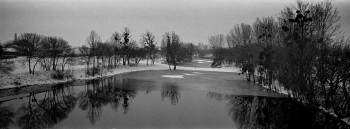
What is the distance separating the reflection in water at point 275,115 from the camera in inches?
597

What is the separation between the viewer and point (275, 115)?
17.4 metres

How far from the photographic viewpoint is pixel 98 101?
2150 centimetres

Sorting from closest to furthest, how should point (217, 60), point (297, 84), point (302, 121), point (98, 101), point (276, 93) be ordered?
point (302, 121)
point (297, 84)
point (98, 101)
point (276, 93)
point (217, 60)

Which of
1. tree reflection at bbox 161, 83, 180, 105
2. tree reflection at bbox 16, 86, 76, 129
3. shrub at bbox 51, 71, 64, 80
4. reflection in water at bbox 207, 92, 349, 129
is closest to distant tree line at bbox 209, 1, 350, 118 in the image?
reflection in water at bbox 207, 92, 349, 129

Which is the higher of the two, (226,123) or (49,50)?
(49,50)

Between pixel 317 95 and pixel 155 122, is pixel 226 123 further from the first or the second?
pixel 317 95

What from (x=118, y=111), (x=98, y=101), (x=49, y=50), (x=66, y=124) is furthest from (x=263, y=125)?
(x=49, y=50)

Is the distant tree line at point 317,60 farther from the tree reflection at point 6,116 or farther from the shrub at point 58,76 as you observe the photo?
the shrub at point 58,76

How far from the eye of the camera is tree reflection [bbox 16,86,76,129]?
14.8 m

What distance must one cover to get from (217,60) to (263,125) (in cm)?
6096

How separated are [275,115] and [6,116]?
63.8 ft

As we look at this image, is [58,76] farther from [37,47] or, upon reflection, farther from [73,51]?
[73,51]

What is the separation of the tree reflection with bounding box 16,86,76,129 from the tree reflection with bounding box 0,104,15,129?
0.40 m

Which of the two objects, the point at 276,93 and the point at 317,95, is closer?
the point at 317,95
